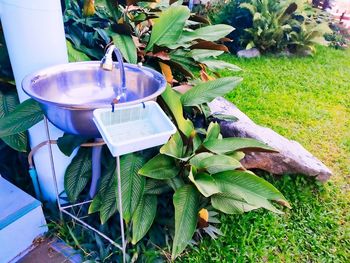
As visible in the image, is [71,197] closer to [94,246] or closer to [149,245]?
[94,246]

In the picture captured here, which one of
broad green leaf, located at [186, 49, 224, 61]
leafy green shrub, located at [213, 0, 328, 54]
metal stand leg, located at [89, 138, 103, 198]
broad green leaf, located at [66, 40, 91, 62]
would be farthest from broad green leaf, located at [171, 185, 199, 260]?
leafy green shrub, located at [213, 0, 328, 54]

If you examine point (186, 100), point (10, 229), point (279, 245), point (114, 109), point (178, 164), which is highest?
point (114, 109)

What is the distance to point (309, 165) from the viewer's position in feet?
6.94

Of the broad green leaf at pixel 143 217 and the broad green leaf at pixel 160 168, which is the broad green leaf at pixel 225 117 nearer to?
the broad green leaf at pixel 160 168

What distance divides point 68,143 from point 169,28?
979mm

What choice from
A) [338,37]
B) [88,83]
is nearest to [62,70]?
[88,83]

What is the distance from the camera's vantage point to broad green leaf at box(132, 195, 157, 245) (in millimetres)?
1499

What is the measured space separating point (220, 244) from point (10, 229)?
1.09 metres

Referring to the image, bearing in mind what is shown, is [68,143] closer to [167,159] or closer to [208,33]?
[167,159]

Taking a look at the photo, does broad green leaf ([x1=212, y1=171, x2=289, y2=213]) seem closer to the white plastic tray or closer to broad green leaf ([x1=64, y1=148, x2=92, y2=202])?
the white plastic tray

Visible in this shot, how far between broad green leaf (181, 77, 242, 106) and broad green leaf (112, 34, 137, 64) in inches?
14.9

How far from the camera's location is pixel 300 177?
7.22 ft

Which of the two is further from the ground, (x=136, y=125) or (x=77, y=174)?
(x=136, y=125)

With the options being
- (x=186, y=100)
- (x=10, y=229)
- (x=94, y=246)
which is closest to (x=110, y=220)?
(x=94, y=246)
